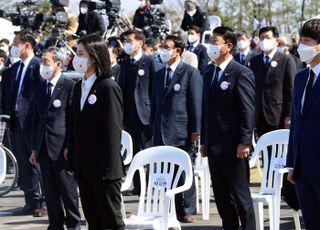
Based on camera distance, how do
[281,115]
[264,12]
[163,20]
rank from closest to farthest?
[281,115], [163,20], [264,12]

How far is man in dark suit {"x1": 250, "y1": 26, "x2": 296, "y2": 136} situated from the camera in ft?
38.4

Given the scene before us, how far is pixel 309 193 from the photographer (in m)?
6.64

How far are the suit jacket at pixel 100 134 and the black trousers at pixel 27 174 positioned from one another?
3.84 meters

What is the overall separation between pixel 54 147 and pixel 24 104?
224cm

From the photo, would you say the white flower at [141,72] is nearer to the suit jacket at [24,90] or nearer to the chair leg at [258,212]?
the suit jacket at [24,90]

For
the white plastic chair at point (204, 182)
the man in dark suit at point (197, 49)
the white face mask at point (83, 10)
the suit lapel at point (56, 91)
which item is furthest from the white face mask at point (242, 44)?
the suit lapel at point (56, 91)

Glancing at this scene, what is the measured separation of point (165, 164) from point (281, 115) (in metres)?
3.43

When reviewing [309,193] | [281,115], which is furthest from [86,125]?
[281,115]

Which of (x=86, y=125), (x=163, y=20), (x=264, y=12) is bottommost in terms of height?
(x=264, y=12)

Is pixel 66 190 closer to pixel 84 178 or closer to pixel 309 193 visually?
pixel 84 178

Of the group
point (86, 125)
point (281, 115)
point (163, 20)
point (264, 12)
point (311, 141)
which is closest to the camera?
point (311, 141)

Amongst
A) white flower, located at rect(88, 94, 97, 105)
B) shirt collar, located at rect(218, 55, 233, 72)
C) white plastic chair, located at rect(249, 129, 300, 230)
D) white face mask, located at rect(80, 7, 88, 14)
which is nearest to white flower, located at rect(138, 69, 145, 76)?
white plastic chair, located at rect(249, 129, 300, 230)

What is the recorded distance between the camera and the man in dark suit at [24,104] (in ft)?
37.6

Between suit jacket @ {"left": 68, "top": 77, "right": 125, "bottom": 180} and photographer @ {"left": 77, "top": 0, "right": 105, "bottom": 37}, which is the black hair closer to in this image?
suit jacket @ {"left": 68, "top": 77, "right": 125, "bottom": 180}
